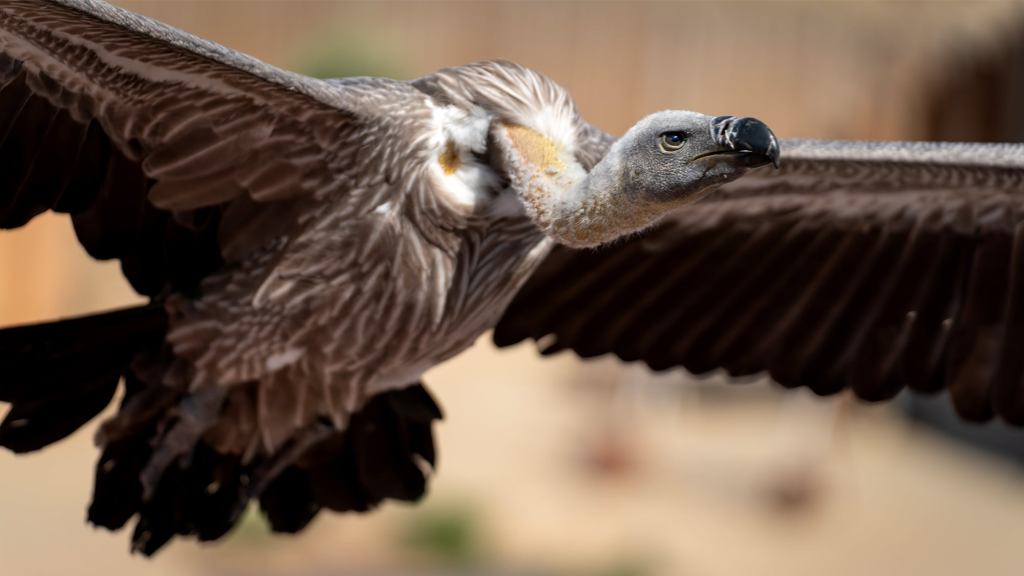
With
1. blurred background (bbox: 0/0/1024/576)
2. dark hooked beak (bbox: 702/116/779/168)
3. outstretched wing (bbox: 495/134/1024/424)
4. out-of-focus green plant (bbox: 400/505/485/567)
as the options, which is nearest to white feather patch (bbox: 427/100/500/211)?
dark hooked beak (bbox: 702/116/779/168)

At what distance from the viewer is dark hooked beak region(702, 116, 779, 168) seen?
11.0ft

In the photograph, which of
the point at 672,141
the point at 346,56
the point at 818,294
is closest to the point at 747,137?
the point at 672,141

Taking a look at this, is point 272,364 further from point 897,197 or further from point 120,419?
point 897,197

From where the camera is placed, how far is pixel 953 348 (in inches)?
201

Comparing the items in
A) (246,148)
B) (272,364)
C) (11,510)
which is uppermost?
(246,148)

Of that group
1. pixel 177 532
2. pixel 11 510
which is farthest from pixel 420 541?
pixel 177 532

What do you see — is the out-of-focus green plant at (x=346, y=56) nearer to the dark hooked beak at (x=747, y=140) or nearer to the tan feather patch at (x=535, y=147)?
the tan feather patch at (x=535, y=147)

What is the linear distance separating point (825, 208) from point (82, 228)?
2261 millimetres

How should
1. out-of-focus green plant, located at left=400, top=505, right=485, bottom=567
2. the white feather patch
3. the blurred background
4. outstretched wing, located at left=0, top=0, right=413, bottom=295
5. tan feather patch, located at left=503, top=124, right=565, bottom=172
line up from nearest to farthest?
outstretched wing, located at left=0, top=0, right=413, bottom=295
tan feather patch, located at left=503, top=124, right=565, bottom=172
the white feather patch
out-of-focus green plant, located at left=400, top=505, right=485, bottom=567
the blurred background

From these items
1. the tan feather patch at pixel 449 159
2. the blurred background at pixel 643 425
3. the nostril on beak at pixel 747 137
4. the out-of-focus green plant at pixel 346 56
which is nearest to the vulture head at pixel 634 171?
the nostril on beak at pixel 747 137

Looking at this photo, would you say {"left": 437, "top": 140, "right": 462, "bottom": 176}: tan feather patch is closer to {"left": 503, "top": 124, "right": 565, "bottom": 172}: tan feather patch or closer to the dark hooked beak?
{"left": 503, "top": 124, "right": 565, "bottom": 172}: tan feather patch

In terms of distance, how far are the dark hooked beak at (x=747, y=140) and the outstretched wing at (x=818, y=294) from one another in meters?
1.45

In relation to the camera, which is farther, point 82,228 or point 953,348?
point 953,348

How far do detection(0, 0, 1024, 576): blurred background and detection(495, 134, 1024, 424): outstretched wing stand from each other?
4.70 meters
